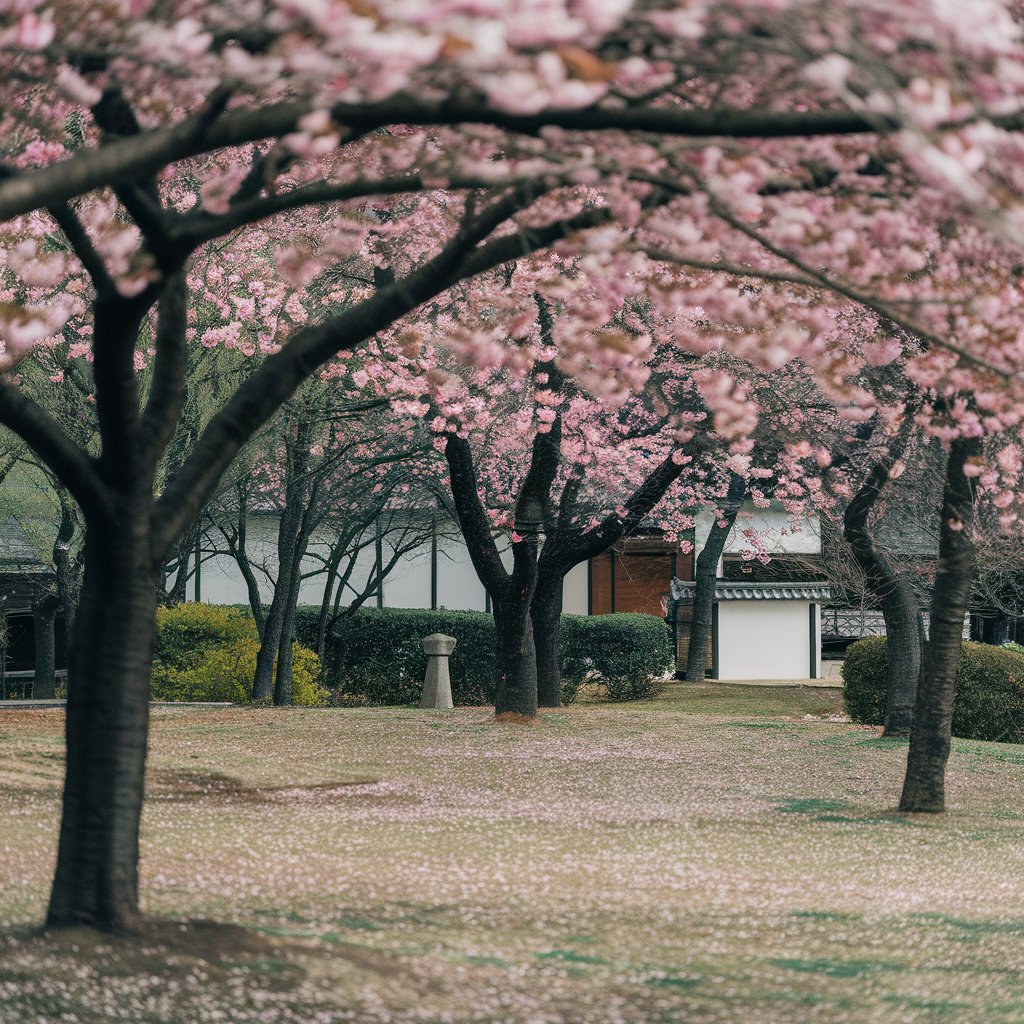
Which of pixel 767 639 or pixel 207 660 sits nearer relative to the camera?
pixel 207 660

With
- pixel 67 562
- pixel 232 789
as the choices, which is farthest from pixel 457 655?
pixel 232 789

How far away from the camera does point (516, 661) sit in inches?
712

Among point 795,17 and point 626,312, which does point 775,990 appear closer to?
point 795,17

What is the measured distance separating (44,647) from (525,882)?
1791 centimetres

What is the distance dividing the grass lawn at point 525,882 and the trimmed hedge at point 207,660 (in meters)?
7.00

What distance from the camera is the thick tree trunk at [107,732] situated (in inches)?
246

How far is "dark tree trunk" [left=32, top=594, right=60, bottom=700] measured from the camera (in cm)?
2446

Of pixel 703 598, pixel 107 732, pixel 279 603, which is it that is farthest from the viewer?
pixel 703 598

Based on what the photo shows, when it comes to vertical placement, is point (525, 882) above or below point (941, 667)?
below

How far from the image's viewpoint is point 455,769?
45.7 ft

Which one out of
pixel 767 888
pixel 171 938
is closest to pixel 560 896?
pixel 767 888

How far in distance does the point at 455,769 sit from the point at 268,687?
9.53 meters

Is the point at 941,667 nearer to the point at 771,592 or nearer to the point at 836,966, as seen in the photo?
the point at 836,966

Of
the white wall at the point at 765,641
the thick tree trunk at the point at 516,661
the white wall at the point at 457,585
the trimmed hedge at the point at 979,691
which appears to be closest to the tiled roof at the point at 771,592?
the white wall at the point at 765,641
